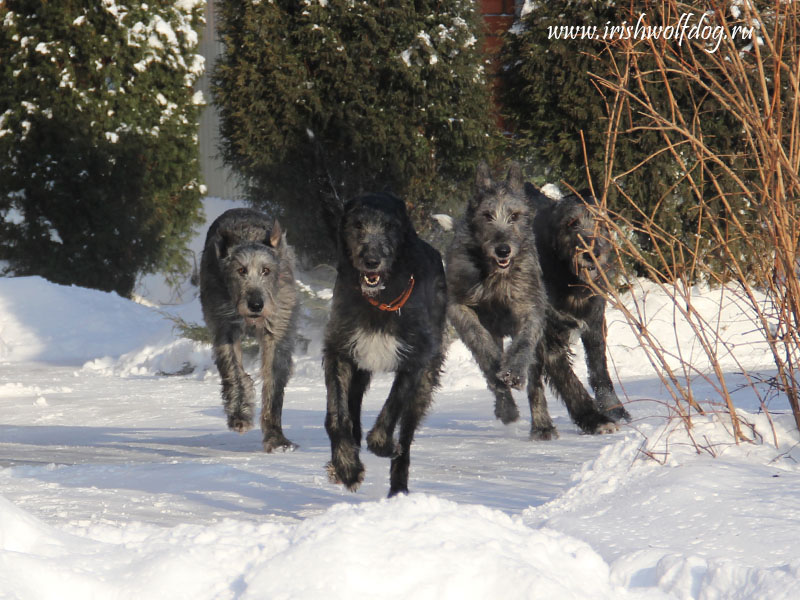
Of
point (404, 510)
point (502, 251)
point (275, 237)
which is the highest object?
point (275, 237)

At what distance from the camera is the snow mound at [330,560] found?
2.50m

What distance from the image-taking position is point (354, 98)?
10.9 metres

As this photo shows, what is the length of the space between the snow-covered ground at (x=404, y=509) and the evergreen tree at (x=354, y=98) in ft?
10.7

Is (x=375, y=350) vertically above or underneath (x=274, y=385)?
above

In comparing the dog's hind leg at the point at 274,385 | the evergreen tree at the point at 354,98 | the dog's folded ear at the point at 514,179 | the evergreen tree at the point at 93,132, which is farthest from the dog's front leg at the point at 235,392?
the evergreen tree at the point at 93,132

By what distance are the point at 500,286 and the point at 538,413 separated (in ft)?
2.83

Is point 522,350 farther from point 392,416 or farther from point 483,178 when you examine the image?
point 392,416

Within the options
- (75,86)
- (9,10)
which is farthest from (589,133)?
(9,10)

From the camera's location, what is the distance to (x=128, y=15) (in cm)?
1394

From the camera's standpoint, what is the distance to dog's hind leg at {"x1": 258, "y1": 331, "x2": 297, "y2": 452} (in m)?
6.18

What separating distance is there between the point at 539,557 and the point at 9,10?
13577 millimetres

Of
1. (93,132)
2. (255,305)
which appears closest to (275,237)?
(255,305)

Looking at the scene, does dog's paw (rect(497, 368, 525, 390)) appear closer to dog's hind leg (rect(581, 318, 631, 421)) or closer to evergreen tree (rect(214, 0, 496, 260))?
dog's hind leg (rect(581, 318, 631, 421))

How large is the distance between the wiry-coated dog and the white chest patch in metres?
1.92
